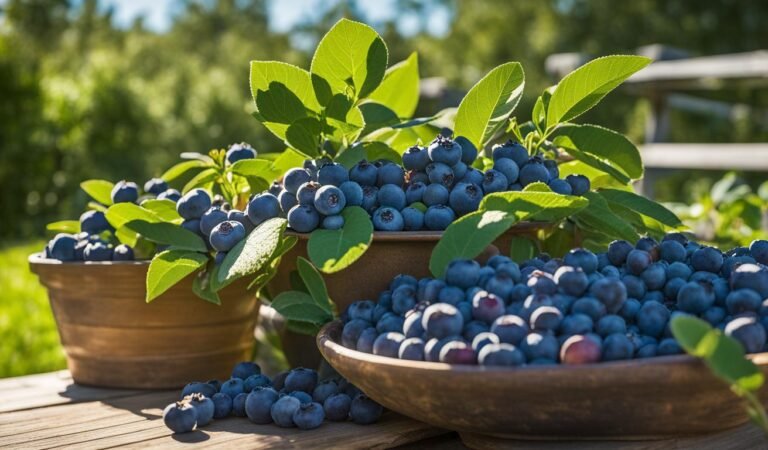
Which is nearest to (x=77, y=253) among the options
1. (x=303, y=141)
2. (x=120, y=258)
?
(x=120, y=258)

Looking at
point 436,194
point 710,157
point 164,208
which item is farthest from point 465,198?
point 710,157

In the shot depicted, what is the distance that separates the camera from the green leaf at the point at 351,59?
3.62ft

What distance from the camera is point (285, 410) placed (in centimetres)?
100

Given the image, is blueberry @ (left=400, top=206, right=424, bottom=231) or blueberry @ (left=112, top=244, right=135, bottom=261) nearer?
blueberry @ (left=400, top=206, right=424, bottom=231)

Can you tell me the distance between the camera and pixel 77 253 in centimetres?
130

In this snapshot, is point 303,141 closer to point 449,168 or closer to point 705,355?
point 449,168

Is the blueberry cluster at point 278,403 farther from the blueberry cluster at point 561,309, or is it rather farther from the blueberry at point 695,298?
the blueberry at point 695,298

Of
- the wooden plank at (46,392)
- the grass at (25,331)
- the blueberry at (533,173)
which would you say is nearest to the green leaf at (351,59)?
the blueberry at (533,173)

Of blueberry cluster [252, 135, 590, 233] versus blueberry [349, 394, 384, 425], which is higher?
blueberry cluster [252, 135, 590, 233]

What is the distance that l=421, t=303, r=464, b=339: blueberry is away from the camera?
2.70 ft

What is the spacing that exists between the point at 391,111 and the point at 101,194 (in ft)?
1.61

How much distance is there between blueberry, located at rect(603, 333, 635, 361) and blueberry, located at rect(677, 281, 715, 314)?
12 cm

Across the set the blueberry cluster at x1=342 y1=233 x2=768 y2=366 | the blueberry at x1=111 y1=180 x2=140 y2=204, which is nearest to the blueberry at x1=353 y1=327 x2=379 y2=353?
the blueberry cluster at x1=342 y1=233 x2=768 y2=366

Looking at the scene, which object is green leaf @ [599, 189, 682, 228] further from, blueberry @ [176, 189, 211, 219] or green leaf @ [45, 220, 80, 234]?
green leaf @ [45, 220, 80, 234]
